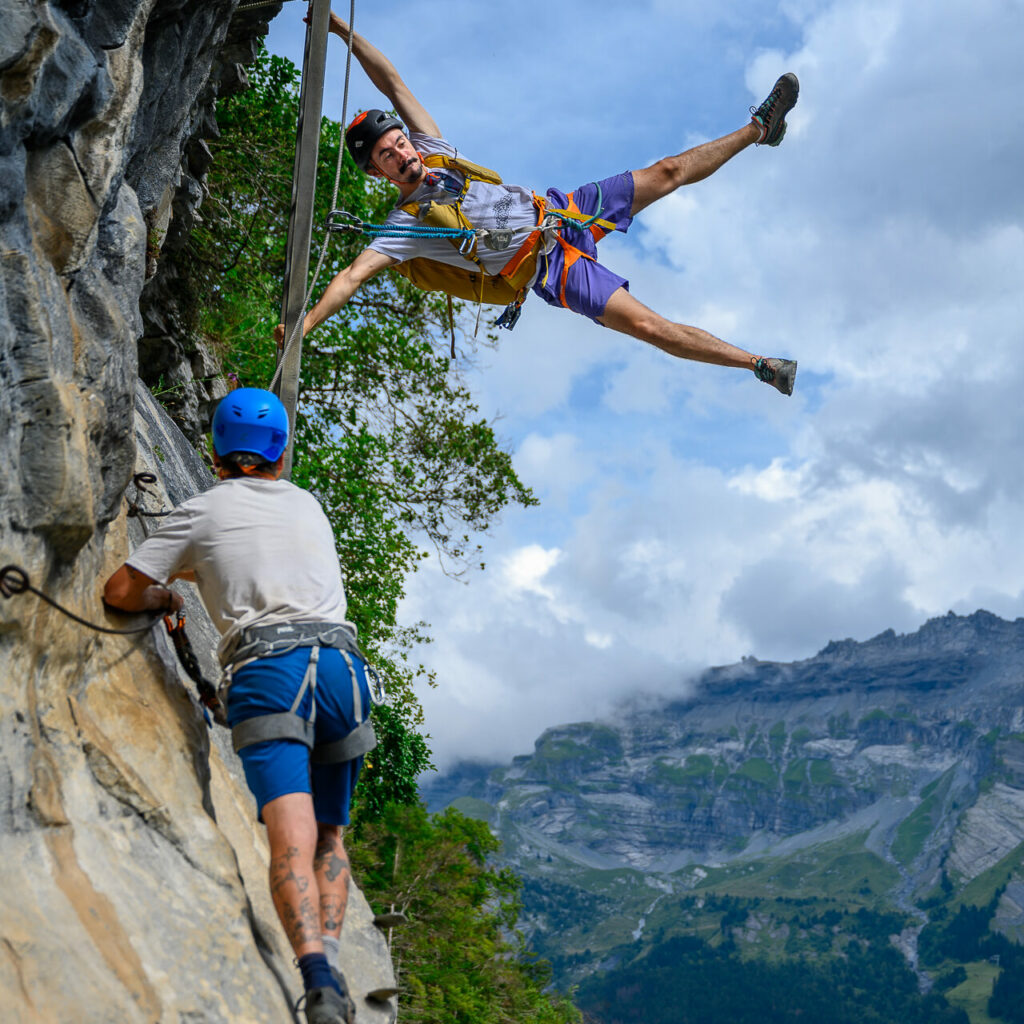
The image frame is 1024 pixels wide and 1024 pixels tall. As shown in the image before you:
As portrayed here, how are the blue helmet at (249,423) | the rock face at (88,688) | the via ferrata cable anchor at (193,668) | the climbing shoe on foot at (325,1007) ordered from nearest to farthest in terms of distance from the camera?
1. the rock face at (88,688)
2. the climbing shoe on foot at (325,1007)
3. the blue helmet at (249,423)
4. the via ferrata cable anchor at (193,668)

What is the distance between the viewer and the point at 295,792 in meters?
4.30

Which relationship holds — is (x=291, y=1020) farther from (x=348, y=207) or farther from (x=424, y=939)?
(x=424, y=939)

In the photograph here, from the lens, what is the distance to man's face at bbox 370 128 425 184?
675 centimetres

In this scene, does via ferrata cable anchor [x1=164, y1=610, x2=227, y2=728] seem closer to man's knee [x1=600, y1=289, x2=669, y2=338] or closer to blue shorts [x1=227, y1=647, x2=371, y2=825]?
blue shorts [x1=227, y1=647, x2=371, y2=825]

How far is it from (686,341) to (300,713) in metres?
3.63

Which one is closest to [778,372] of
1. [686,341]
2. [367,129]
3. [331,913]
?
[686,341]

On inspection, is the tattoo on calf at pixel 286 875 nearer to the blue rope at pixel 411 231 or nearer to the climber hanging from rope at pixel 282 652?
the climber hanging from rope at pixel 282 652

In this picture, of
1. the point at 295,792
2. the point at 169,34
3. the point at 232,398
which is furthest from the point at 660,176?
the point at 295,792

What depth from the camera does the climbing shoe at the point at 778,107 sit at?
7367 mm

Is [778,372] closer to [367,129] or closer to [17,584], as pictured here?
[367,129]

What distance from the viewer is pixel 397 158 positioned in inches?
267

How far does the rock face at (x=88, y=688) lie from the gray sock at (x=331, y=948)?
0.93 ft

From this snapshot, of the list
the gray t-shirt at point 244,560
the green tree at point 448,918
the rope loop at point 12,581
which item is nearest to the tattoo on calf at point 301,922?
the gray t-shirt at point 244,560

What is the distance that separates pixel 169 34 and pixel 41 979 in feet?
17.3
